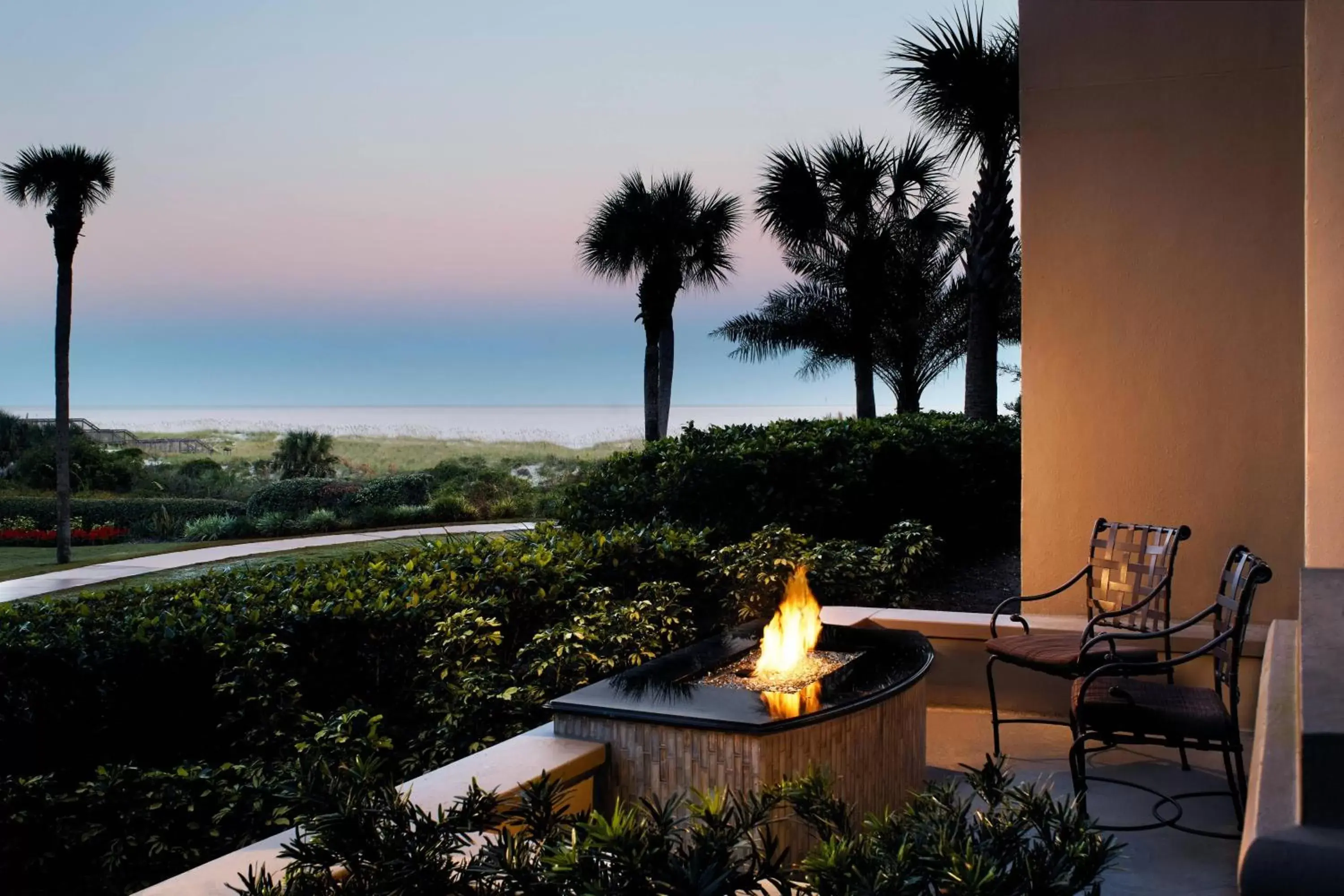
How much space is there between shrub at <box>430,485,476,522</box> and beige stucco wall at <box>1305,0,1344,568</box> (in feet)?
49.8

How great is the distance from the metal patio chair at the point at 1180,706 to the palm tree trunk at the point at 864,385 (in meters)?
15.7

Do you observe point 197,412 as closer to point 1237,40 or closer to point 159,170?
point 159,170

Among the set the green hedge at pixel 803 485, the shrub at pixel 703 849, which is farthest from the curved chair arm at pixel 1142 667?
the green hedge at pixel 803 485

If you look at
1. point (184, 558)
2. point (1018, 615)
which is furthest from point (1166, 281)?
point (184, 558)

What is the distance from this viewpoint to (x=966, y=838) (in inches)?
53.4

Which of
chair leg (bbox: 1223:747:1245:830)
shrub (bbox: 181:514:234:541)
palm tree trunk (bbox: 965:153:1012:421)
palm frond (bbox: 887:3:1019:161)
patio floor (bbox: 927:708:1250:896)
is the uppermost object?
palm frond (bbox: 887:3:1019:161)

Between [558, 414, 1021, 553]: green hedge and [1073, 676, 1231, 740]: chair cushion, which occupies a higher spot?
[558, 414, 1021, 553]: green hedge

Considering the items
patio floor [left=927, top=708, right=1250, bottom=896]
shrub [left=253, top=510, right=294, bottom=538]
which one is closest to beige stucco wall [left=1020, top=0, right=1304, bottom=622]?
patio floor [left=927, top=708, right=1250, bottom=896]

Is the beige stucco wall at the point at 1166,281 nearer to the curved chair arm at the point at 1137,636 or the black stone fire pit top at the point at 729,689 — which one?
the curved chair arm at the point at 1137,636

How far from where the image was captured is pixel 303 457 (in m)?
23.5

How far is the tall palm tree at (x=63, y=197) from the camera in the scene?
16672 millimetres

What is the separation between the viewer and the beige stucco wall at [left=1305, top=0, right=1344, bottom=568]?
3.11 meters

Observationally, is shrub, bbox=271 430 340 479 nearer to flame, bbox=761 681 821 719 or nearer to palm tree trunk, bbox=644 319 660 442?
palm tree trunk, bbox=644 319 660 442

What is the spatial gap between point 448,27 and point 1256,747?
58.1 feet
